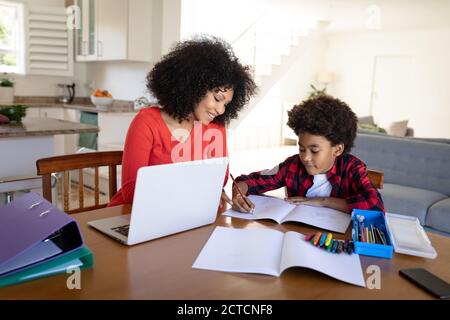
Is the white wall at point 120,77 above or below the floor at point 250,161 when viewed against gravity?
above

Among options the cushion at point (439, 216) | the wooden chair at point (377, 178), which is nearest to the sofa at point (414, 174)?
the cushion at point (439, 216)

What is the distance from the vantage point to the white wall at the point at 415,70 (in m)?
7.16

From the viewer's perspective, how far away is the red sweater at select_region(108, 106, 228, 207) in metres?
1.36

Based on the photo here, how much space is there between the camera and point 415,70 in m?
7.41

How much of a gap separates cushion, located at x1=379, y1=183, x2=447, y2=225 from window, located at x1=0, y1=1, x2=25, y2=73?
14.2ft

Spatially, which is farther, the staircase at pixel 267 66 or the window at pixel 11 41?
the staircase at pixel 267 66

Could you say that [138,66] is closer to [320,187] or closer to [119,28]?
[119,28]

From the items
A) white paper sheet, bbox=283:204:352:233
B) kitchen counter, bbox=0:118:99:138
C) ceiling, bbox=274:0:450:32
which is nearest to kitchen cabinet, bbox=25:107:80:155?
kitchen counter, bbox=0:118:99:138

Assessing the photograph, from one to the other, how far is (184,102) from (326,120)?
1.65ft

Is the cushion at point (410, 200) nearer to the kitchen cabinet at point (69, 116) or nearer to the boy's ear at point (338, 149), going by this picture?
the boy's ear at point (338, 149)

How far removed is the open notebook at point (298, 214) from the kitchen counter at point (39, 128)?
1.59 meters

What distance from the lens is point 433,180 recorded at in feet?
9.89

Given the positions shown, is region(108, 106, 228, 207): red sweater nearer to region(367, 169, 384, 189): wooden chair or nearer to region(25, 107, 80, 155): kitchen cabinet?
region(367, 169, 384, 189): wooden chair

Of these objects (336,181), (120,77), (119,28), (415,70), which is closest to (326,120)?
(336,181)
